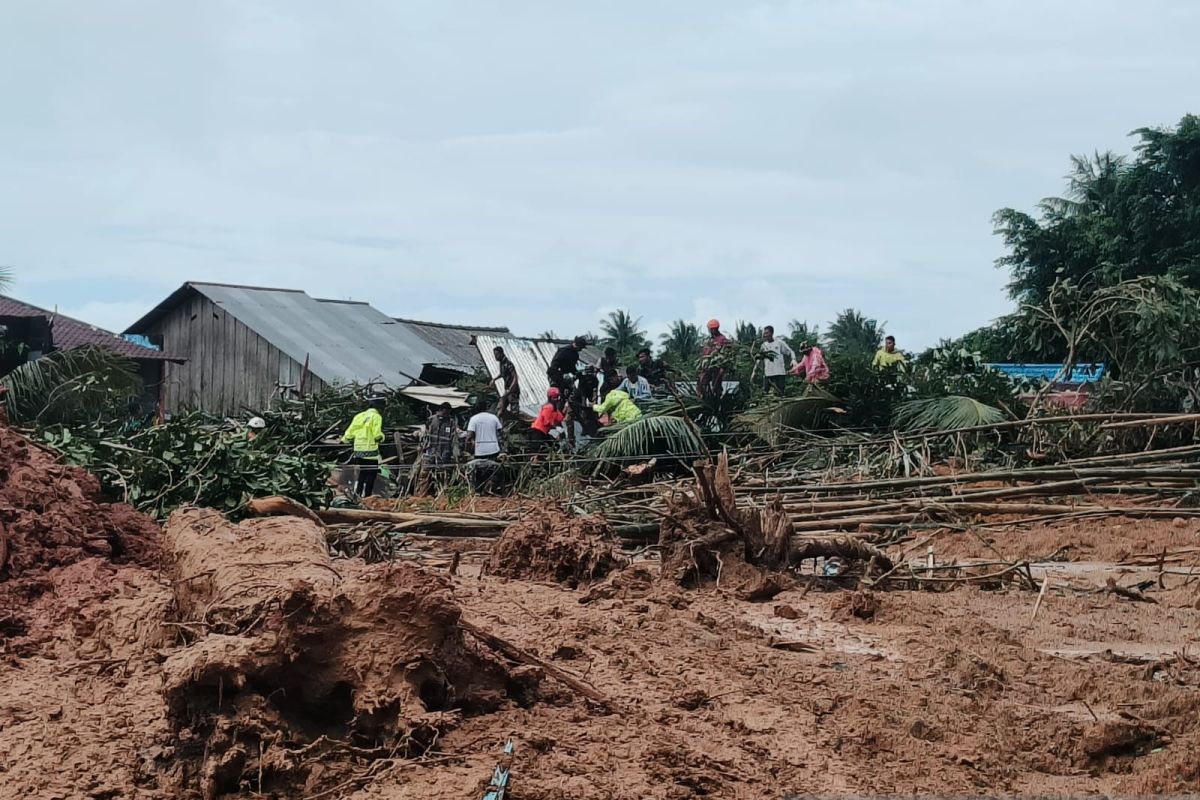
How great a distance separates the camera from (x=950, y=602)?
795 cm

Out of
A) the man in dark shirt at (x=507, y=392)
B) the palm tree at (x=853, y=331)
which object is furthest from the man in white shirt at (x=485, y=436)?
the palm tree at (x=853, y=331)

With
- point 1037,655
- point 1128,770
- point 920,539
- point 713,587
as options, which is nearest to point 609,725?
point 1128,770

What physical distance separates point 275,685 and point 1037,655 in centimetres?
392

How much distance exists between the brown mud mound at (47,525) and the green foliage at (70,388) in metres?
6.17

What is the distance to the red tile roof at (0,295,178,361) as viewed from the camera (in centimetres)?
2467

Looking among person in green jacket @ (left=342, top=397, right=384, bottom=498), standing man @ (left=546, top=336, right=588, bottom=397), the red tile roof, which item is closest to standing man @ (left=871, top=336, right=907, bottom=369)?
standing man @ (left=546, top=336, right=588, bottom=397)

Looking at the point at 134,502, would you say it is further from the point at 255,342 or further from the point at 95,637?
the point at 255,342

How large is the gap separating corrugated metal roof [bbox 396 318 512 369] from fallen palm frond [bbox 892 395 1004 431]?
1787 cm

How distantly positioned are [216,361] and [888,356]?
18.0 meters

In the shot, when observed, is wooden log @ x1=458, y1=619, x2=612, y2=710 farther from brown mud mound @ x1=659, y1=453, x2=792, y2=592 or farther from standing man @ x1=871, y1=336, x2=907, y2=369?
standing man @ x1=871, y1=336, x2=907, y2=369

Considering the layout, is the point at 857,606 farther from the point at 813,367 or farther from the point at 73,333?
the point at 73,333

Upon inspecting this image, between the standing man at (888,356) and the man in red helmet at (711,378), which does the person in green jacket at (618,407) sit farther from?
the standing man at (888,356)

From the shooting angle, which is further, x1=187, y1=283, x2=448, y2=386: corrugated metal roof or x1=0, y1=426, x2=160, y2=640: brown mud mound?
x1=187, y1=283, x2=448, y2=386: corrugated metal roof


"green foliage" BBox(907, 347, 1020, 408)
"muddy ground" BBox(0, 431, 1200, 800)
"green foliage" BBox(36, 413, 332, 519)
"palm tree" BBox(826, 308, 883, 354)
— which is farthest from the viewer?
"palm tree" BBox(826, 308, 883, 354)
